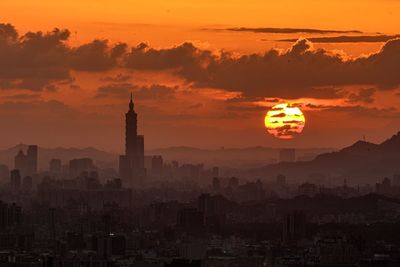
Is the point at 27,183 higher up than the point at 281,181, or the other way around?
the point at 281,181

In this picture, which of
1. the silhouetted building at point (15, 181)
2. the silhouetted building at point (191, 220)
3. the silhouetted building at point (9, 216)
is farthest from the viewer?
the silhouetted building at point (15, 181)

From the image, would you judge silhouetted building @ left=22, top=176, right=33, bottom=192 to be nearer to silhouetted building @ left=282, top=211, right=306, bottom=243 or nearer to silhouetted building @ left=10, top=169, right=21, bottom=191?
silhouetted building @ left=10, top=169, right=21, bottom=191

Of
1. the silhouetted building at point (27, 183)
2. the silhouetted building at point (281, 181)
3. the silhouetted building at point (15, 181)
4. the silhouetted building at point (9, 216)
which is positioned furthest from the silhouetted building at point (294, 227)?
the silhouetted building at point (281, 181)

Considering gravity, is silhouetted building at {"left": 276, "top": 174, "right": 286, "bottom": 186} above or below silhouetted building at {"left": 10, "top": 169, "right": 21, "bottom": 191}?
above

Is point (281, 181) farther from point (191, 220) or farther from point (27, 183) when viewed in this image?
point (191, 220)

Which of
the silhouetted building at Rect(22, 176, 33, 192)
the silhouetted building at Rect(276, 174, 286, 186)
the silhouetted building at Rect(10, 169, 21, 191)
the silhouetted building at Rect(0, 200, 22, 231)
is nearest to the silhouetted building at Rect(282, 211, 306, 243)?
the silhouetted building at Rect(0, 200, 22, 231)

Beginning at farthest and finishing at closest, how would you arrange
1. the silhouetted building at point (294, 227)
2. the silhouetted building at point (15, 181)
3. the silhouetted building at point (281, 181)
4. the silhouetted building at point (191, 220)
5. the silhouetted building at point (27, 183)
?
the silhouetted building at point (281, 181)
the silhouetted building at point (15, 181)
the silhouetted building at point (27, 183)
the silhouetted building at point (191, 220)
the silhouetted building at point (294, 227)

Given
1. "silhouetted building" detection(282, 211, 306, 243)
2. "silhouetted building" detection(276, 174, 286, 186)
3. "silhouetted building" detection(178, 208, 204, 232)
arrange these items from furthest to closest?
"silhouetted building" detection(276, 174, 286, 186)
"silhouetted building" detection(178, 208, 204, 232)
"silhouetted building" detection(282, 211, 306, 243)

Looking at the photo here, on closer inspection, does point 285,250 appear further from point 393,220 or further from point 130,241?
point 393,220

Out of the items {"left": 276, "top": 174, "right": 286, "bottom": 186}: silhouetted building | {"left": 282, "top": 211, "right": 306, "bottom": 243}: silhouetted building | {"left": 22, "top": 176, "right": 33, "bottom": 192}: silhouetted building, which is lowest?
{"left": 282, "top": 211, "right": 306, "bottom": 243}: silhouetted building

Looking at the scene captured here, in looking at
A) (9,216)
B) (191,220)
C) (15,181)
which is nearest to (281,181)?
(15,181)

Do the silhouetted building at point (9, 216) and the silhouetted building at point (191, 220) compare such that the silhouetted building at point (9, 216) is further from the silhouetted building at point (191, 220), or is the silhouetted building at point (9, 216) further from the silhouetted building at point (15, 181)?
the silhouetted building at point (15, 181)
